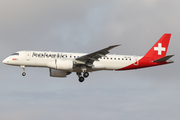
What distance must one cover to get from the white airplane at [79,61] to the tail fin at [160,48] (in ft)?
2.39

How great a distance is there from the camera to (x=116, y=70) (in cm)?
5272

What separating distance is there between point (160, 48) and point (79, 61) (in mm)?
12952

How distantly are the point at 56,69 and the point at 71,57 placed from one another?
2.81 m

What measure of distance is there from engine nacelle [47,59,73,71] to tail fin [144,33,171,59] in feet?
38.7

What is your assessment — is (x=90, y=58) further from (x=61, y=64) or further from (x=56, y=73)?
(x=56, y=73)

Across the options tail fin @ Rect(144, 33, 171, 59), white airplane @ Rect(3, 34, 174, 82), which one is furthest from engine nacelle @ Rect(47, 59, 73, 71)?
tail fin @ Rect(144, 33, 171, 59)

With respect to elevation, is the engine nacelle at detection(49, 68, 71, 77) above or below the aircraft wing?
below

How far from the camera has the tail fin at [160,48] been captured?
5491cm

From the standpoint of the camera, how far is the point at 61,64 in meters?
49.8

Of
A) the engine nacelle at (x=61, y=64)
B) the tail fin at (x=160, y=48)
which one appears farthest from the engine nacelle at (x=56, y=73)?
the tail fin at (x=160, y=48)

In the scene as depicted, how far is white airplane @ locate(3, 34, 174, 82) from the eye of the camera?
50.1 m

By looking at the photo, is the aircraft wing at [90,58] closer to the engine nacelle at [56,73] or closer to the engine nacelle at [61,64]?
the engine nacelle at [61,64]

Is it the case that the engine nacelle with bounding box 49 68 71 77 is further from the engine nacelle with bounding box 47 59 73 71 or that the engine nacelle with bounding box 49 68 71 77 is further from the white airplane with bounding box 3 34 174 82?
the engine nacelle with bounding box 47 59 73 71

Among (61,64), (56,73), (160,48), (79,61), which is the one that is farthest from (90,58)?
(160,48)
